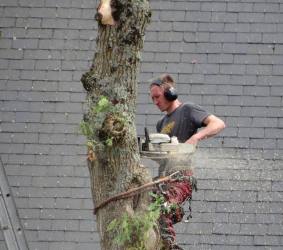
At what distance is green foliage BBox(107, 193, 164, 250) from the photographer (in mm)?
5461

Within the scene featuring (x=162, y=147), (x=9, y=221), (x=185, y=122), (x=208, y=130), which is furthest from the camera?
(x=9, y=221)

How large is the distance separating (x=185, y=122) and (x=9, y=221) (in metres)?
1.72

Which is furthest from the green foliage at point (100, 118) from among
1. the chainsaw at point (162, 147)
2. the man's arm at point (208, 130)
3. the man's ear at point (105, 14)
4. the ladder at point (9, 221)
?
the ladder at point (9, 221)

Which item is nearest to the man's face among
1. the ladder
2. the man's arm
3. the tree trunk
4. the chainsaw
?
the man's arm

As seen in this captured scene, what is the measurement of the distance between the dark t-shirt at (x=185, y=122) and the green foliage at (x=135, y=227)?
63.8 inches

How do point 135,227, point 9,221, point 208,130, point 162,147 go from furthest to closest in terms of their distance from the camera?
point 9,221
point 208,130
point 162,147
point 135,227

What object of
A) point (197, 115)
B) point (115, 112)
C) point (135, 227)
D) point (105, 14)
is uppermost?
point (105, 14)

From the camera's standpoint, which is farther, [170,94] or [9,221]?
[9,221]

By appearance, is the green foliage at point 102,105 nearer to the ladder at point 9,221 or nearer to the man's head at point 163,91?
the man's head at point 163,91

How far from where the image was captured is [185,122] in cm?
714

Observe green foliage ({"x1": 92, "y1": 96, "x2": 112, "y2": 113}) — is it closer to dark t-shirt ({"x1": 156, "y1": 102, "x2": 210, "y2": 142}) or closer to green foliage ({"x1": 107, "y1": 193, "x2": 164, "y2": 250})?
green foliage ({"x1": 107, "y1": 193, "x2": 164, "y2": 250})

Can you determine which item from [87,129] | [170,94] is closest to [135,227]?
[87,129]

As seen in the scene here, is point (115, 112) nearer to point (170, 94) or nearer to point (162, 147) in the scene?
point (162, 147)

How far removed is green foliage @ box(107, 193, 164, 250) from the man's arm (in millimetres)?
1414
